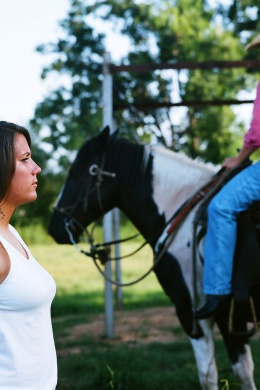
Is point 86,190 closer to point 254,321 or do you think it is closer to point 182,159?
point 182,159

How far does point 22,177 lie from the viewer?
1916 millimetres

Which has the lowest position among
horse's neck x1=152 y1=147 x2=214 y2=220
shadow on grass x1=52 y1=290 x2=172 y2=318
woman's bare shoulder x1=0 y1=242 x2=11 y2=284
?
shadow on grass x1=52 y1=290 x2=172 y2=318

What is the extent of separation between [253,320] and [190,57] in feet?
39.4

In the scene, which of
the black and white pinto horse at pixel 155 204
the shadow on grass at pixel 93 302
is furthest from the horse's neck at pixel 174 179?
the shadow on grass at pixel 93 302

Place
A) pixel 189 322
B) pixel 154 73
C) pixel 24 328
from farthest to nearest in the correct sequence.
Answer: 1. pixel 154 73
2. pixel 189 322
3. pixel 24 328

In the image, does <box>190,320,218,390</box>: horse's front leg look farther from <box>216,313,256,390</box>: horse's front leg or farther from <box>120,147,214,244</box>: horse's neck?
<box>120,147,214,244</box>: horse's neck

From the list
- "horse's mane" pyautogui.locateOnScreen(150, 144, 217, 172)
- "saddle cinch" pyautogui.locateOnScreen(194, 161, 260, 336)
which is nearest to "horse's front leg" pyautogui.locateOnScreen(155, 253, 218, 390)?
"saddle cinch" pyautogui.locateOnScreen(194, 161, 260, 336)

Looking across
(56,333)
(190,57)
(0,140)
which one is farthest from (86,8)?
(0,140)

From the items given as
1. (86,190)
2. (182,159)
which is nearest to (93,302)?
(86,190)

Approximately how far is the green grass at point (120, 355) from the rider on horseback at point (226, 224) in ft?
1.75

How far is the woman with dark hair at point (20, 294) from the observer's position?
1797 millimetres

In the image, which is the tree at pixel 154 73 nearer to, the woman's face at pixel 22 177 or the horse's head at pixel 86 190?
the horse's head at pixel 86 190

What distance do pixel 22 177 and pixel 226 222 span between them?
201 centimetres

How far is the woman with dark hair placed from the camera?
70.7 inches
